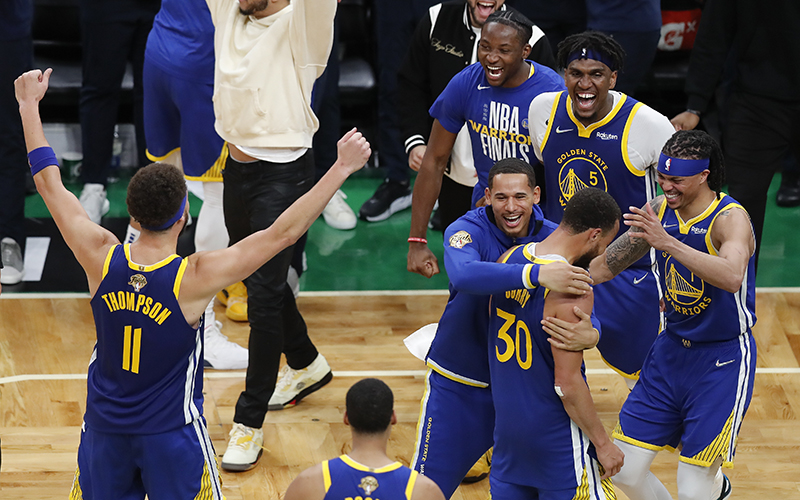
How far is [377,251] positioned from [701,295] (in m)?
3.40

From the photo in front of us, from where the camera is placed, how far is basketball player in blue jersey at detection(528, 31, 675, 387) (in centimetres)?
430

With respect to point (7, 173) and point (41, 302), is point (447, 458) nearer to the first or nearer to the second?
point (41, 302)

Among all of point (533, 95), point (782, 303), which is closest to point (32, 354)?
point (533, 95)

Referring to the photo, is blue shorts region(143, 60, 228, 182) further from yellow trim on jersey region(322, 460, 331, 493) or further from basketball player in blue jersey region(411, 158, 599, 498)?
yellow trim on jersey region(322, 460, 331, 493)

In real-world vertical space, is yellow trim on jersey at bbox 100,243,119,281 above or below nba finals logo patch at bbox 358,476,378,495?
above

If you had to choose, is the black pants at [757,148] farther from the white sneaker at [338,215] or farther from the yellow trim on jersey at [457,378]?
the yellow trim on jersey at [457,378]

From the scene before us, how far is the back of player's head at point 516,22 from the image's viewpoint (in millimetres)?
4543

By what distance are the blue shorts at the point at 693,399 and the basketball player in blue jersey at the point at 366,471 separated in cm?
151

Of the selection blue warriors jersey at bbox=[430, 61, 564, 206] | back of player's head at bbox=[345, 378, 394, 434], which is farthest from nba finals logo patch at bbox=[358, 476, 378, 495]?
blue warriors jersey at bbox=[430, 61, 564, 206]

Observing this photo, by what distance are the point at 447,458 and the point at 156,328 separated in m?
1.22

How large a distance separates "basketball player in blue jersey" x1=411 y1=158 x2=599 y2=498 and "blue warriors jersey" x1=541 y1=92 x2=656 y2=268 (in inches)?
30.7

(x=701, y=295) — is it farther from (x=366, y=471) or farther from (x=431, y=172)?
(x=366, y=471)

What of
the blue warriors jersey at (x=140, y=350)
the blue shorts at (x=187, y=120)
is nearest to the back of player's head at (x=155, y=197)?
the blue warriors jersey at (x=140, y=350)

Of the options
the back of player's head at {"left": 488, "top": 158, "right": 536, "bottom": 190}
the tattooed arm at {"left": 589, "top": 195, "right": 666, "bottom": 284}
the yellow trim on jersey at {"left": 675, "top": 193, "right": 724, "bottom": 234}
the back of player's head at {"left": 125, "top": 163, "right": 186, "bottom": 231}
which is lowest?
the tattooed arm at {"left": 589, "top": 195, "right": 666, "bottom": 284}
